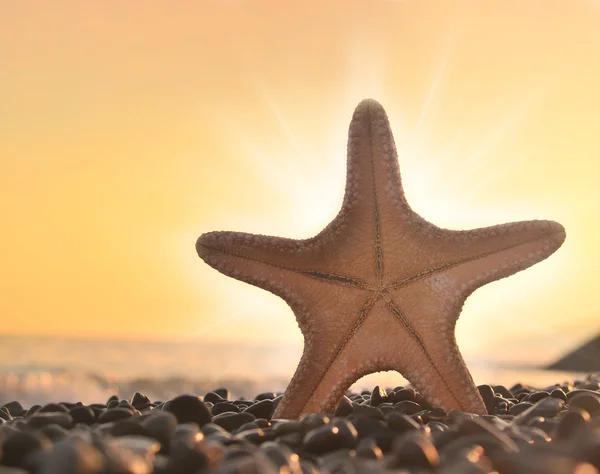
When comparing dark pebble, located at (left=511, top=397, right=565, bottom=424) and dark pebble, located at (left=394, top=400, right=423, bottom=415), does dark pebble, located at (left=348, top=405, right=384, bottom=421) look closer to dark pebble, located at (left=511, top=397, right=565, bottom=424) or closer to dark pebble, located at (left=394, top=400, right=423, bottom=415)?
dark pebble, located at (left=394, top=400, right=423, bottom=415)

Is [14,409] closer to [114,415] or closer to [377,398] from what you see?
[114,415]

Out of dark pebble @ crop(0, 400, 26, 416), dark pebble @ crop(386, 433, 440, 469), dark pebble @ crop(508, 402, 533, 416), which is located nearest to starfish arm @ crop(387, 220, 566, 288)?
dark pebble @ crop(508, 402, 533, 416)

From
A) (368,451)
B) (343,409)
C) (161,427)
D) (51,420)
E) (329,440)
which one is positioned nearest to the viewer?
(368,451)

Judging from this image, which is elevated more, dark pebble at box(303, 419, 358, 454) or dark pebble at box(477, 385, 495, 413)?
dark pebble at box(477, 385, 495, 413)

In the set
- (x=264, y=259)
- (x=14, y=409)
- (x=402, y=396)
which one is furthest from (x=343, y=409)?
(x=14, y=409)

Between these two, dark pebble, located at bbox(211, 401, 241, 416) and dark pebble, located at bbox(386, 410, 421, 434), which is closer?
dark pebble, located at bbox(386, 410, 421, 434)

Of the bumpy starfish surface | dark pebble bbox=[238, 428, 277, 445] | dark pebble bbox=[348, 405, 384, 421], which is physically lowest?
dark pebble bbox=[238, 428, 277, 445]
